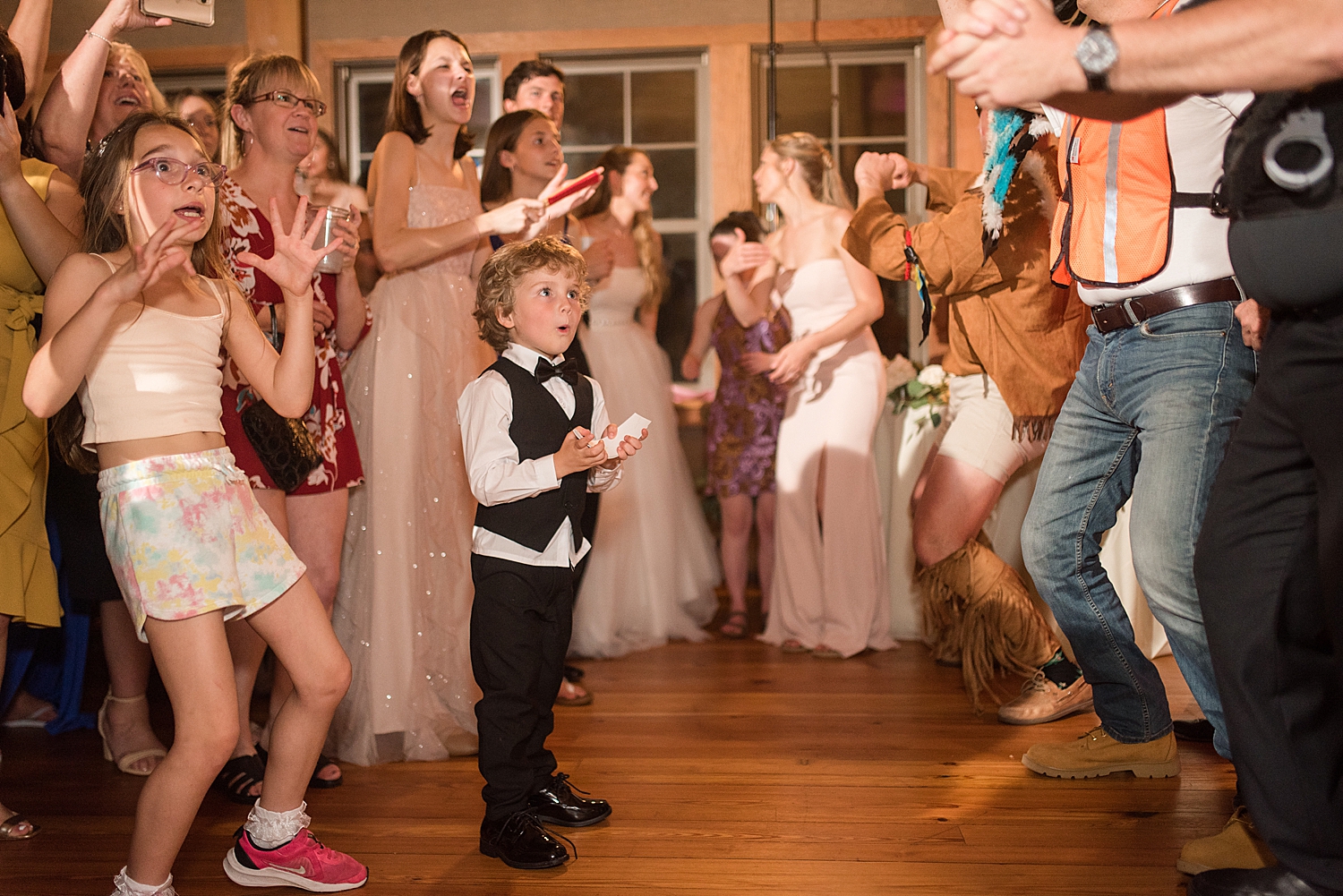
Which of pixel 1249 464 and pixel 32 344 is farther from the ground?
pixel 32 344

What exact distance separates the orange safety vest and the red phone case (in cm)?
126

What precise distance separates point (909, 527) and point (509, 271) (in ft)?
7.34

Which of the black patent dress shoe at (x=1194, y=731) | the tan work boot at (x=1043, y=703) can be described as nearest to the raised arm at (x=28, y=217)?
the tan work boot at (x=1043, y=703)

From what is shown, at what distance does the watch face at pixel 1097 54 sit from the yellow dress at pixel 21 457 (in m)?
2.07

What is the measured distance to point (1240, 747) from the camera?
153 centimetres

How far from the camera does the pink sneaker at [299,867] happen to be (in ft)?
6.33

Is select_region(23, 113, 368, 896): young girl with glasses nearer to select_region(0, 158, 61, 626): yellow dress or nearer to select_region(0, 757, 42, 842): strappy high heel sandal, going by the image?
select_region(0, 158, 61, 626): yellow dress

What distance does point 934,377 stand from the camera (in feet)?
13.1

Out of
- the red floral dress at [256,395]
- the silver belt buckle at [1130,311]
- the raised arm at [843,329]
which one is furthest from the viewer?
the raised arm at [843,329]

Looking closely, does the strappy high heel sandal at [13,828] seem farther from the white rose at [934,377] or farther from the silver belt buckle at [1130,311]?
the white rose at [934,377]

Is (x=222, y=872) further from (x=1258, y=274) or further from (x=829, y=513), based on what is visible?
(x=829, y=513)

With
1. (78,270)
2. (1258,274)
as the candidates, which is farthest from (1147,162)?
(78,270)

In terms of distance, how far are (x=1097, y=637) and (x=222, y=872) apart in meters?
1.79

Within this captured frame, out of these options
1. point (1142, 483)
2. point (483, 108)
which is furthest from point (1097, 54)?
point (483, 108)
